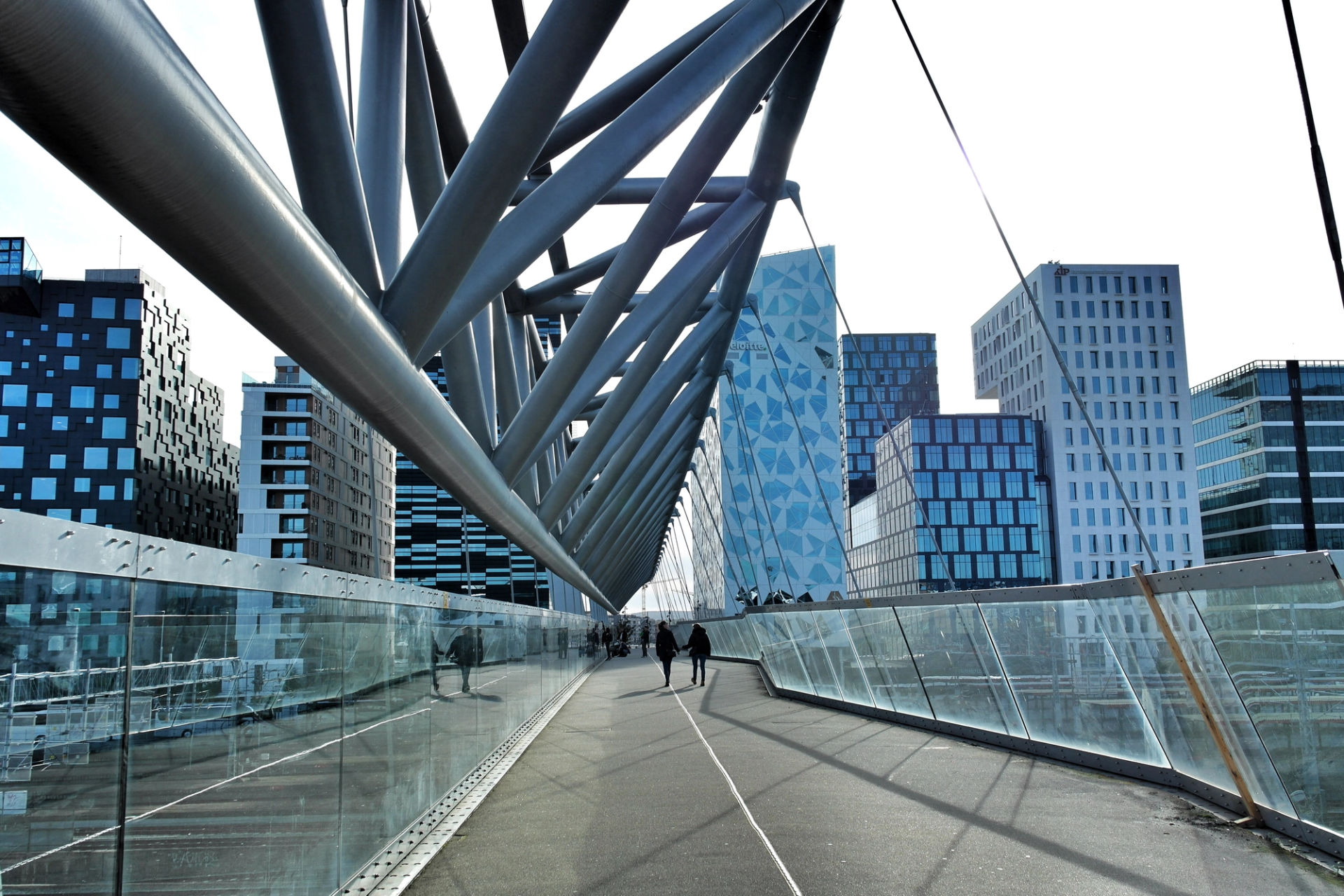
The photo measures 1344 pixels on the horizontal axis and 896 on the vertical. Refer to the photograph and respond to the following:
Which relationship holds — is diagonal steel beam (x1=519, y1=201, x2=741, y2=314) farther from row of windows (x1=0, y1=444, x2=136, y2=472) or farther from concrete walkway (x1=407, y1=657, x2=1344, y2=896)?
row of windows (x1=0, y1=444, x2=136, y2=472)

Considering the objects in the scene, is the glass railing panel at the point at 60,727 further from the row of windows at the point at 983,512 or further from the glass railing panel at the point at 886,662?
the row of windows at the point at 983,512

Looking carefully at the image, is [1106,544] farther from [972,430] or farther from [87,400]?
[87,400]

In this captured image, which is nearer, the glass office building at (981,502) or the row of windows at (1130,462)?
the row of windows at (1130,462)

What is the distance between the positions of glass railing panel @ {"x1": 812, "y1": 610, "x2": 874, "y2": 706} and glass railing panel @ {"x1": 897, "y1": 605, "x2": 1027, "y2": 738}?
2.84 m

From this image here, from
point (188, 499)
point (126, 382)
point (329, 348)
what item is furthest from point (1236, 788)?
point (188, 499)

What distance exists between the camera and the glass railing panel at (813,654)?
21.0 meters

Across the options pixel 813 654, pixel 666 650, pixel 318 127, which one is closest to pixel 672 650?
pixel 666 650

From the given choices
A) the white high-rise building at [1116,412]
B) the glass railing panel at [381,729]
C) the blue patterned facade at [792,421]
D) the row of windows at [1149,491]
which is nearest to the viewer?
the glass railing panel at [381,729]

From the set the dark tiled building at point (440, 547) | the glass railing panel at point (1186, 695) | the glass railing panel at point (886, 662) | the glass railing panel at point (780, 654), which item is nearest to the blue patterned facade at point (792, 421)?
the dark tiled building at point (440, 547)

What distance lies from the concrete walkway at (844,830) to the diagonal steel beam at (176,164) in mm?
4221

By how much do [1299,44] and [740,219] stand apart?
6308mm

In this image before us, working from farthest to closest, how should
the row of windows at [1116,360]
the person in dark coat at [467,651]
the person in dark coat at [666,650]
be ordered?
1. the row of windows at [1116,360]
2. the person in dark coat at [666,650]
3. the person in dark coat at [467,651]

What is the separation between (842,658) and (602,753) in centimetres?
708

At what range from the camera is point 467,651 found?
11.3 metres
